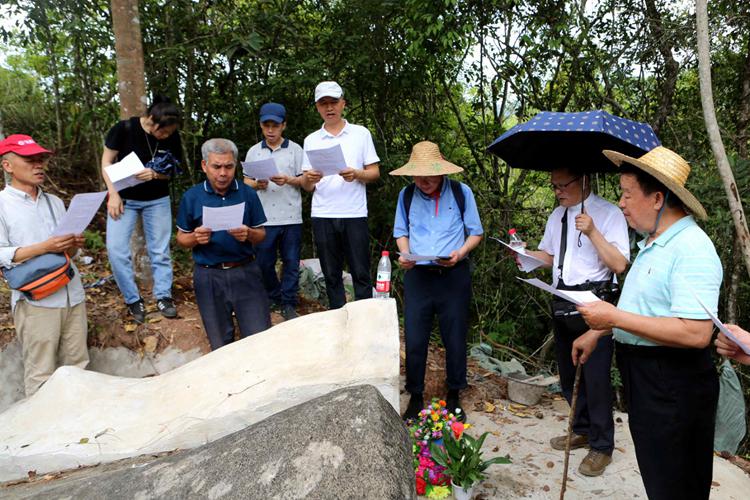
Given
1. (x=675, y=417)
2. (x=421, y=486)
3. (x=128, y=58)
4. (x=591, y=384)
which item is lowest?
(x=421, y=486)

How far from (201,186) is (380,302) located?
Result: 70.3 inches

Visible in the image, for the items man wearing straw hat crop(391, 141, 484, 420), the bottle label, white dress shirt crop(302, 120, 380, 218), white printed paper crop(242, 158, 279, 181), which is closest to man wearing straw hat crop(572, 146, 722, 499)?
man wearing straw hat crop(391, 141, 484, 420)

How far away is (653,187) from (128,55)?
5099 mm

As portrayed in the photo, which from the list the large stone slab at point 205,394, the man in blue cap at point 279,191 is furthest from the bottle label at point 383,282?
the man in blue cap at point 279,191

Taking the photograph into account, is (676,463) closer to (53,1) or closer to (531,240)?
(531,240)

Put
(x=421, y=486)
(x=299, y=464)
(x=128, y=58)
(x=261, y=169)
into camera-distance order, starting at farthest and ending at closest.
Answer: (x=128, y=58) → (x=261, y=169) → (x=421, y=486) → (x=299, y=464)

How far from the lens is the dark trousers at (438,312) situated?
4082 millimetres

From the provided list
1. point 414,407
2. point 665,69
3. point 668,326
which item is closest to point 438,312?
point 414,407

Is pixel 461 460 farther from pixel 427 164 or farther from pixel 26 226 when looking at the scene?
pixel 26 226

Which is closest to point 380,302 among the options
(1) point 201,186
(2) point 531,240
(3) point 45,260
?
(1) point 201,186

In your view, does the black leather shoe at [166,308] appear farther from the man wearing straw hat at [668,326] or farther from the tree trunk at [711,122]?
the tree trunk at [711,122]

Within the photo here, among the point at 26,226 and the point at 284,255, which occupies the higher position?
the point at 26,226

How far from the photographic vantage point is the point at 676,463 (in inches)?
88.4

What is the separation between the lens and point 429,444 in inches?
136
